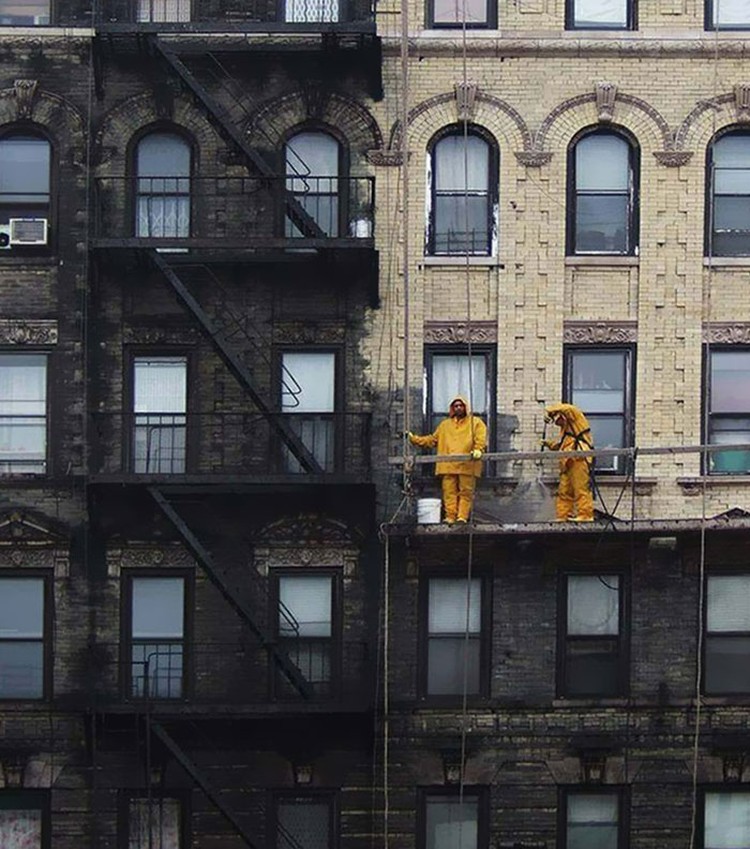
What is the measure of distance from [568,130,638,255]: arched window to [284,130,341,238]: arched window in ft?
9.40

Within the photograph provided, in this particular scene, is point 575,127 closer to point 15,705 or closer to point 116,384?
point 116,384

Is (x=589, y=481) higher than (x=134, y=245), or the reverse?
(x=134, y=245)

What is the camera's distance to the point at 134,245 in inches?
873

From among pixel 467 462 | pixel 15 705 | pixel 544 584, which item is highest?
pixel 467 462

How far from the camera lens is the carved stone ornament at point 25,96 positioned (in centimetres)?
2302

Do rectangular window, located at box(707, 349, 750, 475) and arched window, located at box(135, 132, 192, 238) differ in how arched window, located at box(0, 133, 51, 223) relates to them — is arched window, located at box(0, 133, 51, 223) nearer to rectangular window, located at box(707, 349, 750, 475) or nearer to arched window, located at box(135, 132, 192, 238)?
arched window, located at box(135, 132, 192, 238)

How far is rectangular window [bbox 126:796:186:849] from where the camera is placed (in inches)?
909

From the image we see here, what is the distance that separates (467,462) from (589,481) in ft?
4.97

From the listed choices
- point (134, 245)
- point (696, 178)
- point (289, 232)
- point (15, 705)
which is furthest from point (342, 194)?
point (15, 705)

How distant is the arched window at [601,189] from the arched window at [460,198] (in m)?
1.03

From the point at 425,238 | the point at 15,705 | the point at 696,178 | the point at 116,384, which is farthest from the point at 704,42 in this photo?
the point at 15,705

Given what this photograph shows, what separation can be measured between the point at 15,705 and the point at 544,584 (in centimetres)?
646

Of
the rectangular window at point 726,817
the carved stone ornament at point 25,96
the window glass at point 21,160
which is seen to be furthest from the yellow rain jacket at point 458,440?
the carved stone ornament at point 25,96

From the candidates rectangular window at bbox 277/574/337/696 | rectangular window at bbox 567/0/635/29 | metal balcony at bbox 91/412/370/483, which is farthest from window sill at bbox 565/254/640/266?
rectangular window at bbox 277/574/337/696
